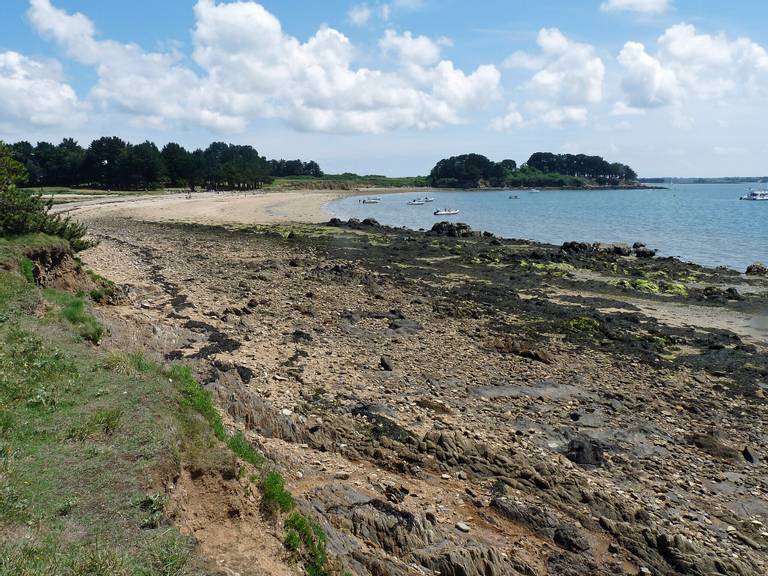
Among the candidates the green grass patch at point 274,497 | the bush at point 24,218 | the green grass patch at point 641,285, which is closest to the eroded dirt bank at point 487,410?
the green grass patch at point 274,497

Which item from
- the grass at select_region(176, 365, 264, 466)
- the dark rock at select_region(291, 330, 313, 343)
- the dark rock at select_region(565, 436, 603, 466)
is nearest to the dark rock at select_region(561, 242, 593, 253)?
the dark rock at select_region(291, 330, 313, 343)

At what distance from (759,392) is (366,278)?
697 inches

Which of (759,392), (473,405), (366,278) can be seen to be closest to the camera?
(473,405)

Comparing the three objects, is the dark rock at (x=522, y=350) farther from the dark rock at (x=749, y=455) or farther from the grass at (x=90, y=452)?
the grass at (x=90, y=452)

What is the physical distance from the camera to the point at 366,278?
29719 millimetres

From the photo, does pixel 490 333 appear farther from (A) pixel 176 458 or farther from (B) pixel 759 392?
(A) pixel 176 458

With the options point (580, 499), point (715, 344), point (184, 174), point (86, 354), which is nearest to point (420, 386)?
point (580, 499)

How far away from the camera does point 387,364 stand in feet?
53.3

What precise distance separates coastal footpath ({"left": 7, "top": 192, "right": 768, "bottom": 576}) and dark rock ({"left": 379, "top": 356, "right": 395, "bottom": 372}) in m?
Result: 0.09

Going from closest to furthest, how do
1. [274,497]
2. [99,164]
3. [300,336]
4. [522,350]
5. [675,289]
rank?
[274,497] < [300,336] < [522,350] < [675,289] < [99,164]

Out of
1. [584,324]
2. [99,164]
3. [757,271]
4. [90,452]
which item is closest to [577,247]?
[757,271]

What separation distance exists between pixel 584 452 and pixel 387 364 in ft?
19.2

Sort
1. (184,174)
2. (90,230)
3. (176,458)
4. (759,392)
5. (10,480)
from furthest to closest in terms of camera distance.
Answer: (184,174) < (90,230) < (759,392) < (176,458) < (10,480)

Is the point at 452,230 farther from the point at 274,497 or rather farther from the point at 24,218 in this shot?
the point at 274,497
